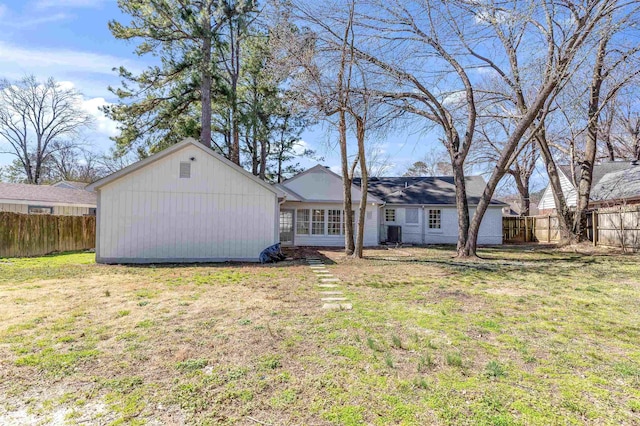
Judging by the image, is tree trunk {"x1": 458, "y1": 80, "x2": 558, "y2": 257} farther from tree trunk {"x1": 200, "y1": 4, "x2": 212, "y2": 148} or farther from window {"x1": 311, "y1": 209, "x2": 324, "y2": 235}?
tree trunk {"x1": 200, "y1": 4, "x2": 212, "y2": 148}

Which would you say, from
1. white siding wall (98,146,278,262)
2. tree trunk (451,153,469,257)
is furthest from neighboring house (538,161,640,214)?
white siding wall (98,146,278,262)

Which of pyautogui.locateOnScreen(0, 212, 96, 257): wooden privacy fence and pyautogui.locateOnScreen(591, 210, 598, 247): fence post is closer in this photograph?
pyautogui.locateOnScreen(0, 212, 96, 257): wooden privacy fence

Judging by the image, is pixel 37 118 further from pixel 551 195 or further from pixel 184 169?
pixel 551 195

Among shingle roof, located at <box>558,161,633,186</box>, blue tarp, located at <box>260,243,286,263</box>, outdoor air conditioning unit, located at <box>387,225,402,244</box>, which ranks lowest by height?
blue tarp, located at <box>260,243,286,263</box>

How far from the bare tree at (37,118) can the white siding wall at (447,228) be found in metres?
29.0

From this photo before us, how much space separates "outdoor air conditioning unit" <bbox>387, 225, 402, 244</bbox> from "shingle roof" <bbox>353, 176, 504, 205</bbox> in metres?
1.39

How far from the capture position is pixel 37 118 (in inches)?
1156

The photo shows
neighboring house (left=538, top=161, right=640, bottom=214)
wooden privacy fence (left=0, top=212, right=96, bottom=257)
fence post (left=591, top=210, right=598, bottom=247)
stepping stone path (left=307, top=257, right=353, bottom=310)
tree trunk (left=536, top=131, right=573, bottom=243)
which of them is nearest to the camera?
stepping stone path (left=307, top=257, right=353, bottom=310)

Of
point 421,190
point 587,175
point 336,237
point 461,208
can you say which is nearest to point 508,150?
point 461,208

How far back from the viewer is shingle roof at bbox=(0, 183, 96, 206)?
18141 millimetres

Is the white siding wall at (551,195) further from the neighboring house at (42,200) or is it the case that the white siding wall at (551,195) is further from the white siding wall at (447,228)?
the neighboring house at (42,200)

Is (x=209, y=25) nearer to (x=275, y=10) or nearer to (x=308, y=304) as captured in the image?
(x=275, y=10)

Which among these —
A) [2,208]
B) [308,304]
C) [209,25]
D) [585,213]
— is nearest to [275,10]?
[209,25]

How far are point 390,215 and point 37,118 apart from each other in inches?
1220
